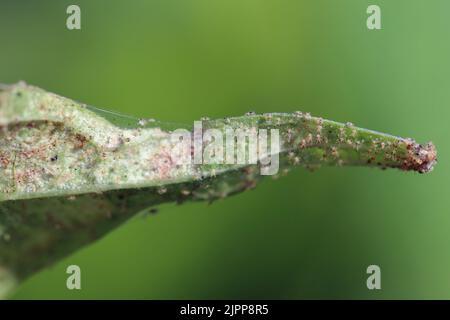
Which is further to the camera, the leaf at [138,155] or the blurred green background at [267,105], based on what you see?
the blurred green background at [267,105]

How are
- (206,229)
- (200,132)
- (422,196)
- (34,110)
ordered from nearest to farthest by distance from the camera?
(34,110) → (200,132) → (206,229) → (422,196)

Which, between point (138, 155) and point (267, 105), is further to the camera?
point (267, 105)

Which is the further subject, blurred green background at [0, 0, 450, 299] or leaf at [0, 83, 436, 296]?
blurred green background at [0, 0, 450, 299]

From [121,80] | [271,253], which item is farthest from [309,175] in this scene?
[121,80]

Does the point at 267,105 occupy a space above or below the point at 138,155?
above

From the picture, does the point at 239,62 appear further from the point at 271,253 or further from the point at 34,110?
the point at 34,110
